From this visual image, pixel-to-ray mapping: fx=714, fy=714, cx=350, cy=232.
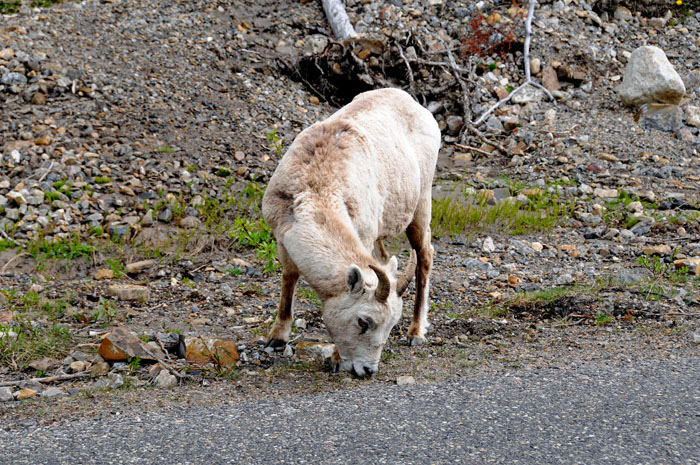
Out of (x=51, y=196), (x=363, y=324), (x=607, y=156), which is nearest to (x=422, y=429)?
(x=363, y=324)

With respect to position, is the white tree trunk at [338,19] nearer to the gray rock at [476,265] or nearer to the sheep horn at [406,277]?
the gray rock at [476,265]

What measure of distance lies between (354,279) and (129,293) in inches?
129

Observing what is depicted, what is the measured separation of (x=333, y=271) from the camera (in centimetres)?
524

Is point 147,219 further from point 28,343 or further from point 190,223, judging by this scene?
point 28,343

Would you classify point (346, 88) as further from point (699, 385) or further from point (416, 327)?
point (699, 385)

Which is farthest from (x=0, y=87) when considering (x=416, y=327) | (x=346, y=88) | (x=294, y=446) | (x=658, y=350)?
(x=658, y=350)

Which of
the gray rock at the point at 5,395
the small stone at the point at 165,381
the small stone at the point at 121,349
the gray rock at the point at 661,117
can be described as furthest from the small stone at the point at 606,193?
the gray rock at the point at 5,395

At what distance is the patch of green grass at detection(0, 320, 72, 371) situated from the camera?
5746mm

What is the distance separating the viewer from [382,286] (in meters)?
5.05

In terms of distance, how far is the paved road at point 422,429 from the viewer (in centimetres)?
407

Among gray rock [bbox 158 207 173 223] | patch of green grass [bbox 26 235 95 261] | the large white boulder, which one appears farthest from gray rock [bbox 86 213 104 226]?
the large white boulder

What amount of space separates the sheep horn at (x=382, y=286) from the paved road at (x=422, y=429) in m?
0.68

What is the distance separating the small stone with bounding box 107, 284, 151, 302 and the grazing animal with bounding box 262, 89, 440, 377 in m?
1.83

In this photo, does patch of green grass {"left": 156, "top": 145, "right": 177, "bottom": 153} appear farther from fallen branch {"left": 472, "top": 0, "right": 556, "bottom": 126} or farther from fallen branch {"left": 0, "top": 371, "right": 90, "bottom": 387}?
fallen branch {"left": 472, "top": 0, "right": 556, "bottom": 126}
